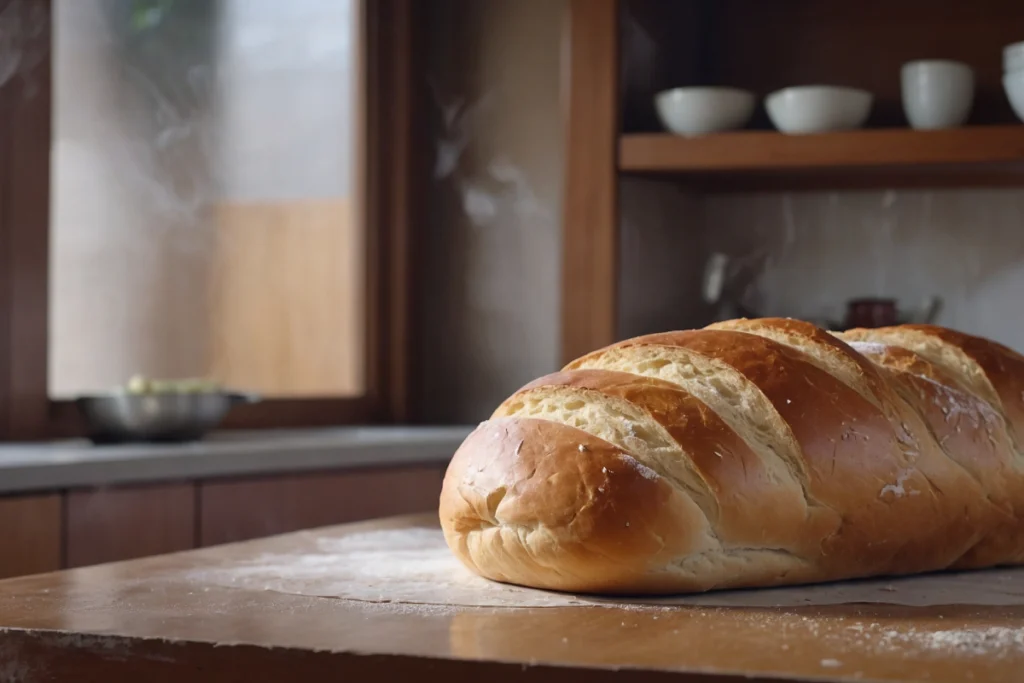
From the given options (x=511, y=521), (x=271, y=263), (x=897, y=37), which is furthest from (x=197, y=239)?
(x=511, y=521)

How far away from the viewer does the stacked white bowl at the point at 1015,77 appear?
240 centimetres

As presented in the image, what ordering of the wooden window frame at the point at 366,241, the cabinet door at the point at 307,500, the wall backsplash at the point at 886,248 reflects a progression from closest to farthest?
the cabinet door at the point at 307,500 < the wooden window frame at the point at 366,241 < the wall backsplash at the point at 886,248

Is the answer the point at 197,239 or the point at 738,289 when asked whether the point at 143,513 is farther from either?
the point at 738,289

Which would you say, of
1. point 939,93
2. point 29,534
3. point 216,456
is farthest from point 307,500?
point 939,93

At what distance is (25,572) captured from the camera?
178cm

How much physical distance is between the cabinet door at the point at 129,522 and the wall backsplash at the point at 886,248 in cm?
141

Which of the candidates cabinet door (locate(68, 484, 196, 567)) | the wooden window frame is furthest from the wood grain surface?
cabinet door (locate(68, 484, 196, 567))

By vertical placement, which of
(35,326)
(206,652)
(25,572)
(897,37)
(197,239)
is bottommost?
(25,572)

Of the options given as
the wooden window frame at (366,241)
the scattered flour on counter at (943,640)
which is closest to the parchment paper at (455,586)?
the scattered flour on counter at (943,640)

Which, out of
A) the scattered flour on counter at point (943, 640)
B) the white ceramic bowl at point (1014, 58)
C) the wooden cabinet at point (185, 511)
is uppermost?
the white ceramic bowl at point (1014, 58)

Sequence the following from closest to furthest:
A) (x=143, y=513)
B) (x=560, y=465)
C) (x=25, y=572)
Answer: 1. (x=560, y=465)
2. (x=25, y=572)
3. (x=143, y=513)

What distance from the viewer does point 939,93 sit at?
244cm

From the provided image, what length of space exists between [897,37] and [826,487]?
6.49 ft

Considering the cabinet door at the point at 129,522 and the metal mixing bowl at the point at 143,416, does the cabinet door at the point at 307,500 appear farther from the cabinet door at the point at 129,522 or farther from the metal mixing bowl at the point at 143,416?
the metal mixing bowl at the point at 143,416
